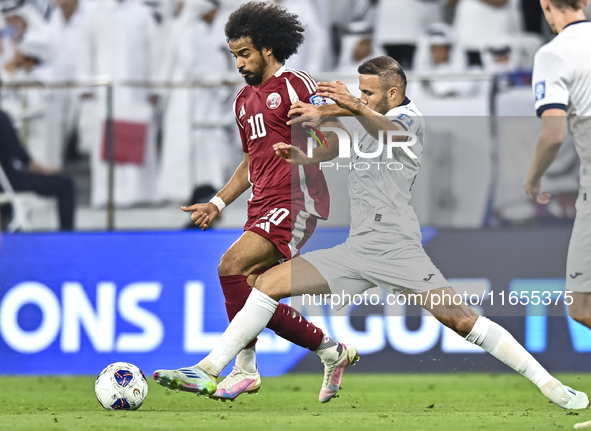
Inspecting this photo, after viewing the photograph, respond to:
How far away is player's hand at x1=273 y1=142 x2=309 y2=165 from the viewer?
480cm

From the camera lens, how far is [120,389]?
17.0 feet

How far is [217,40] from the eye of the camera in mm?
9641

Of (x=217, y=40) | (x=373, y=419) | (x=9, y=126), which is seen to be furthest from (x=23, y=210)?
(x=373, y=419)

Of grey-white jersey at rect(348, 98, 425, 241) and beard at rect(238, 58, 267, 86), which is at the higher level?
beard at rect(238, 58, 267, 86)

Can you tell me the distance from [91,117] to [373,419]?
440 cm

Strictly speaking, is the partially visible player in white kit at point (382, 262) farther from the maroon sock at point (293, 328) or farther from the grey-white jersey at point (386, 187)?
the maroon sock at point (293, 328)

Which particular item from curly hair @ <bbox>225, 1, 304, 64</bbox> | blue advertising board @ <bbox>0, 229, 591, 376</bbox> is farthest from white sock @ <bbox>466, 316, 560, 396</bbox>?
blue advertising board @ <bbox>0, 229, 591, 376</bbox>

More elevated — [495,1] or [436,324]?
[495,1]

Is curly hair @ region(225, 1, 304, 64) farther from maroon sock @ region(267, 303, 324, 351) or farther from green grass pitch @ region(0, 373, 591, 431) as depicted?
green grass pitch @ region(0, 373, 591, 431)

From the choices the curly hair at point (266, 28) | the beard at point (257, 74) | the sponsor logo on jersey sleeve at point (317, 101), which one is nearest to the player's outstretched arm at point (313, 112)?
the sponsor logo on jersey sleeve at point (317, 101)

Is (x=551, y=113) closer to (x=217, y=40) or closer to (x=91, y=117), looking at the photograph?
(x=91, y=117)

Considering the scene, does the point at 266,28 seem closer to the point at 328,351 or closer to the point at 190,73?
the point at 328,351

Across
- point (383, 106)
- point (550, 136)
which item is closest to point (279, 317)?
point (383, 106)

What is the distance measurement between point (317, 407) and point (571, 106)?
249cm
